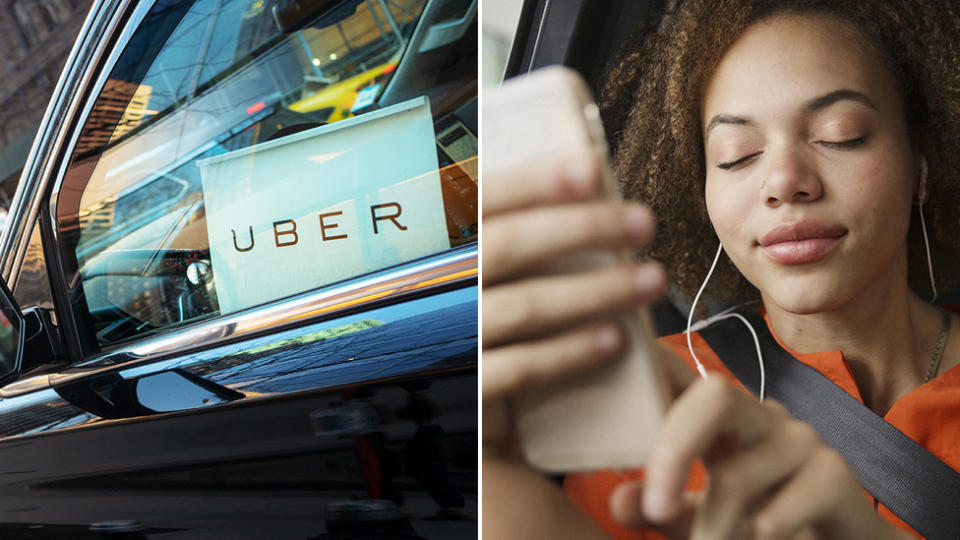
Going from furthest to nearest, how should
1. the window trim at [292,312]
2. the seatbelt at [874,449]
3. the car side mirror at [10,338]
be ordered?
the car side mirror at [10,338]
the window trim at [292,312]
the seatbelt at [874,449]

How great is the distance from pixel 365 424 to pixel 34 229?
2.78 ft

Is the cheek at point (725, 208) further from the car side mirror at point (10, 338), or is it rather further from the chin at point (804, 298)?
the car side mirror at point (10, 338)

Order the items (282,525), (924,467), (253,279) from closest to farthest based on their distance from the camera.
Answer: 1. (924,467)
2. (282,525)
3. (253,279)

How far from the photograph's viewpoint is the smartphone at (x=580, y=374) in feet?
1.42

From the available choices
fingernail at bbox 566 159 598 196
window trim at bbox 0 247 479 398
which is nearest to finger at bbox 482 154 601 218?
fingernail at bbox 566 159 598 196

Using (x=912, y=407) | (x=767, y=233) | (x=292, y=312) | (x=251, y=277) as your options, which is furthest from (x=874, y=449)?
(x=251, y=277)

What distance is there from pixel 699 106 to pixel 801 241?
10cm

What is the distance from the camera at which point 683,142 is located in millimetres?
451

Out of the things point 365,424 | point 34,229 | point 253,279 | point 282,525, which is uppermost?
point 34,229

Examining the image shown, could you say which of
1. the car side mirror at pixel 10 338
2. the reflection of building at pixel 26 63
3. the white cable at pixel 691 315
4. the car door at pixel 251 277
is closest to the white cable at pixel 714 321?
the white cable at pixel 691 315

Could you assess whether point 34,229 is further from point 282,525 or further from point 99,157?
point 282,525

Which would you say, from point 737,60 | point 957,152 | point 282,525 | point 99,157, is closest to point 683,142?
point 737,60

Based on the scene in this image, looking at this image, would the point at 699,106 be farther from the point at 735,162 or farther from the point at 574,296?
the point at 574,296

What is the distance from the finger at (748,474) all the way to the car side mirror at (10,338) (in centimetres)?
121
